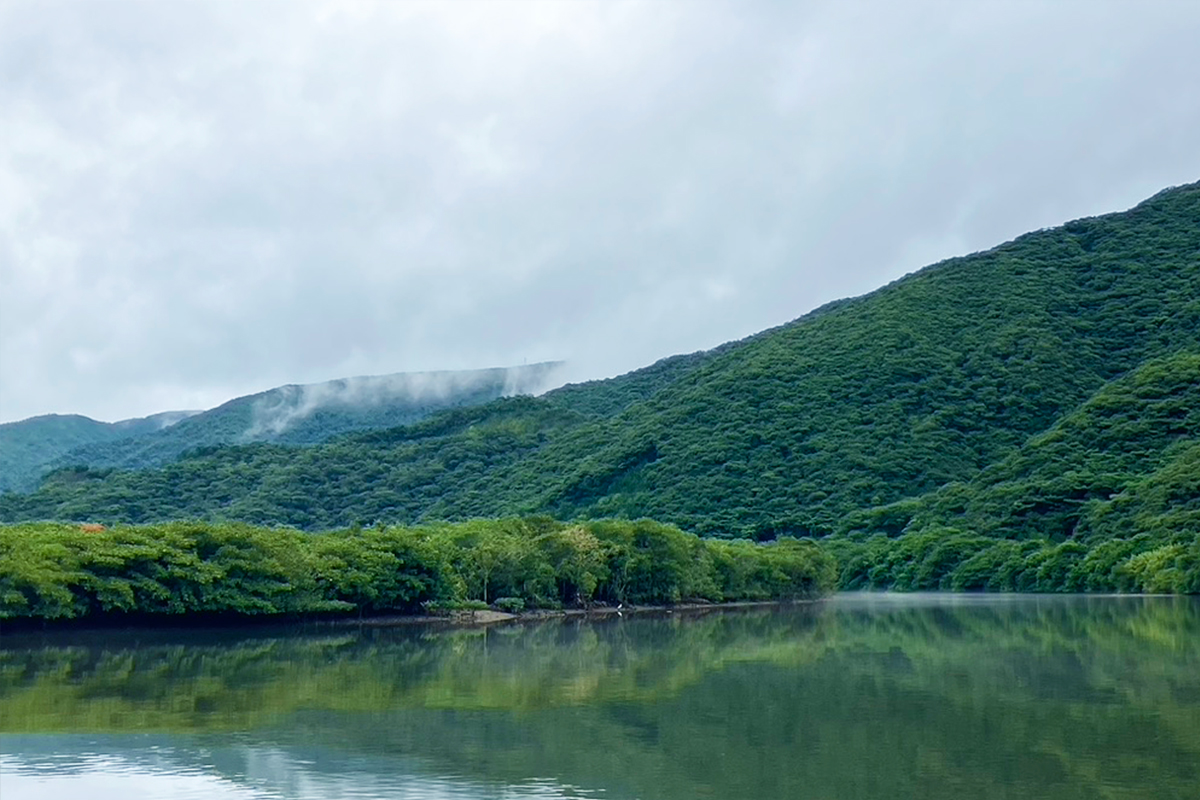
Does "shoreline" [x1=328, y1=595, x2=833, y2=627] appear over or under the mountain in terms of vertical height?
under

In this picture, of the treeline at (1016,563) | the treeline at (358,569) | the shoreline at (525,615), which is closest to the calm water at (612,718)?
the treeline at (358,569)

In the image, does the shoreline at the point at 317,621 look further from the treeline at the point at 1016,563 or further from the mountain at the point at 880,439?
the mountain at the point at 880,439

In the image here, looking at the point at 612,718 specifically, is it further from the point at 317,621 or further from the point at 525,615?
the point at 525,615

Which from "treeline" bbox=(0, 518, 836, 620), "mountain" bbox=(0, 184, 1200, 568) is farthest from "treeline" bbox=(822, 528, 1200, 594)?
"treeline" bbox=(0, 518, 836, 620)

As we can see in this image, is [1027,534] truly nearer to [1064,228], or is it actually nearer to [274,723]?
[1064,228]

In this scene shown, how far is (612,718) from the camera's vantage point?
2892 cm

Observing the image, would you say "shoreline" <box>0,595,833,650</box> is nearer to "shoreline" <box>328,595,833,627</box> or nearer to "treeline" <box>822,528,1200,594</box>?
"shoreline" <box>328,595,833,627</box>

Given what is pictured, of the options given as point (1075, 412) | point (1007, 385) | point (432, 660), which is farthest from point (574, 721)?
point (1007, 385)

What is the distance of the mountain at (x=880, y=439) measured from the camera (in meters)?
117

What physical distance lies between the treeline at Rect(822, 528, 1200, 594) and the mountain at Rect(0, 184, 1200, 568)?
3894mm

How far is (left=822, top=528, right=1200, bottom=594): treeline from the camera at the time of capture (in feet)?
279

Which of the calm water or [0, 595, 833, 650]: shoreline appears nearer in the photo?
the calm water

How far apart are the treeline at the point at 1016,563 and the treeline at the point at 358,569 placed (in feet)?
58.6

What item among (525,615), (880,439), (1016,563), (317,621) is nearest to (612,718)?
(317,621)
